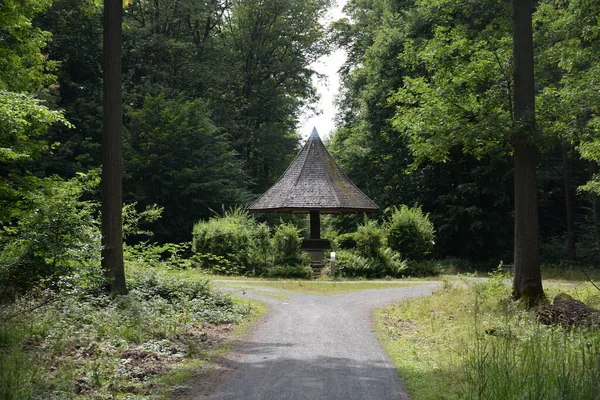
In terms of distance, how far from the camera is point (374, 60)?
109 ft

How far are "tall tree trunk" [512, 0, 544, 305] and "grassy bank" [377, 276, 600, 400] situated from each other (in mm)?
756

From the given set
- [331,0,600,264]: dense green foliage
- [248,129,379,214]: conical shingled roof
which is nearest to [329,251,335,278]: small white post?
[248,129,379,214]: conical shingled roof

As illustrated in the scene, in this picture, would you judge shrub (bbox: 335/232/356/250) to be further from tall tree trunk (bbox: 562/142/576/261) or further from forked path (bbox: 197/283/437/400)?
forked path (bbox: 197/283/437/400)

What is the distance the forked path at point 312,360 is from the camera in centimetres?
688

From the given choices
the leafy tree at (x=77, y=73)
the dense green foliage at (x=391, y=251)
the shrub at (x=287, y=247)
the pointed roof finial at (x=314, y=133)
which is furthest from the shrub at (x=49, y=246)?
the leafy tree at (x=77, y=73)

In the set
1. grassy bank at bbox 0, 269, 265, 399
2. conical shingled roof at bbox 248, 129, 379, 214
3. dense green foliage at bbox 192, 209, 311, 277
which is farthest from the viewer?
conical shingled roof at bbox 248, 129, 379, 214

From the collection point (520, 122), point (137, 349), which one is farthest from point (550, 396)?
point (520, 122)

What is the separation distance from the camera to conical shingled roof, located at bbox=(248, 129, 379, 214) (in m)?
26.1

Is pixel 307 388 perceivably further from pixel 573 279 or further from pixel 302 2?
pixel 302 2

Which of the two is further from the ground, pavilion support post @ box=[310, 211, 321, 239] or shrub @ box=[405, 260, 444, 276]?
pavilion support post @ box=[310, 211, 321, 239]

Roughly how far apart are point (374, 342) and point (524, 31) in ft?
27.3

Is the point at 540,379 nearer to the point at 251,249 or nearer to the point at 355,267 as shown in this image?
the point at 355,267

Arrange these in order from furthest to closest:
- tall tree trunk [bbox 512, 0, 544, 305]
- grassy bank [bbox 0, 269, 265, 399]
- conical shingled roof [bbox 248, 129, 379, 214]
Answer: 1. conical shingled roof [bbox 248, 129, 379, 214]
2. tall tree trunk [bbox 512, 0, 544, 305]
3. grassy bank [bbox 0, 269, 265, 399]

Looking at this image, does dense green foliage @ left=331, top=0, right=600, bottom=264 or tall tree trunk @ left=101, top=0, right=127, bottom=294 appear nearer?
tall tree trunk @ left=101, top=0, right=127, bottom=294
